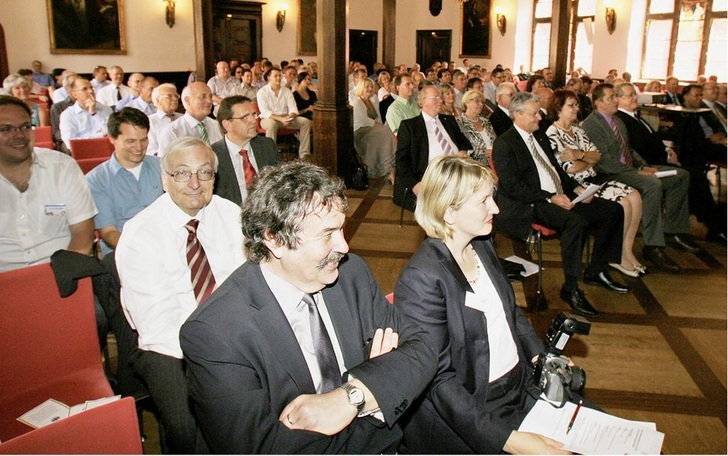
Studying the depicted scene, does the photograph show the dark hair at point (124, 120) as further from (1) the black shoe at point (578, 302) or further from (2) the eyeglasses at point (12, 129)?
(1) the black shoe at point (578, 302)

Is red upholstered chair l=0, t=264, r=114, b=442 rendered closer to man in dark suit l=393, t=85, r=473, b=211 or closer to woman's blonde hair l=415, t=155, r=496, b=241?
woman's blonde hair l=415, t=155, r=496, b=241

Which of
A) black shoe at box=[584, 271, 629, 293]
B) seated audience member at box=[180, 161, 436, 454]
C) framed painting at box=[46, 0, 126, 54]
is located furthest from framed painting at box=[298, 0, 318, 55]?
seated audience member at box=[180, 161, 436, 454]

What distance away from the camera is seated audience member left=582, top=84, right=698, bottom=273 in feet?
15.7

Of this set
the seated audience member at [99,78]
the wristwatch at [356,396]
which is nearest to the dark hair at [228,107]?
the wristwatch at [356,396]

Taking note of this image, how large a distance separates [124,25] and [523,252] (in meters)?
11.2

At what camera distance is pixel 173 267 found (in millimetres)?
2254

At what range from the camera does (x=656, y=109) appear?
23.8 ft

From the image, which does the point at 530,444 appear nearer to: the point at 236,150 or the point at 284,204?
the point at 284,204

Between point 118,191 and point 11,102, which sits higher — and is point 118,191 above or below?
below

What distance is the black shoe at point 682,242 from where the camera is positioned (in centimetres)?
505

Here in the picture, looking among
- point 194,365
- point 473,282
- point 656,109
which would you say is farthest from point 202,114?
point 656,109

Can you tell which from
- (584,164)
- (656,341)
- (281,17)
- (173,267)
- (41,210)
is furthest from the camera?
(281,17)

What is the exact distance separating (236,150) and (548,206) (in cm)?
216

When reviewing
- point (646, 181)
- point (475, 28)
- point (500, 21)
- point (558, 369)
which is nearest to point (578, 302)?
point (646, 181)
